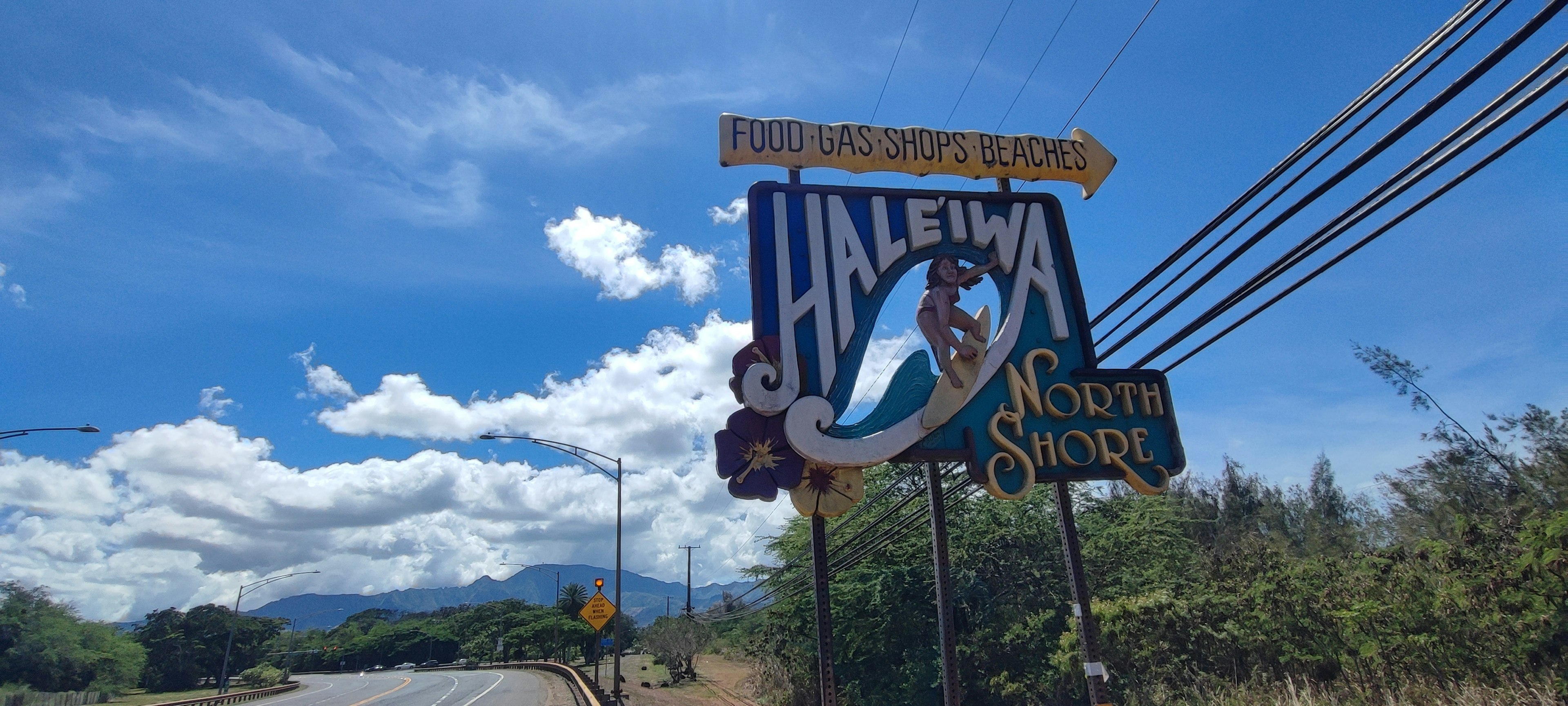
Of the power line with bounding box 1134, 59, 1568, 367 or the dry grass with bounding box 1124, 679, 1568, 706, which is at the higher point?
the power line with bounding box 1134, 59, 1568, 367

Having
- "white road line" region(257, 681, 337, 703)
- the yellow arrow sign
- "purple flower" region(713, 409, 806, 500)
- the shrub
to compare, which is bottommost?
the shrub

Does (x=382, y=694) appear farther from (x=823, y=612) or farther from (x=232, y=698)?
(x=823, y=612)

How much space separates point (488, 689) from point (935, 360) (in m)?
36.5

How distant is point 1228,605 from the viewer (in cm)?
1575

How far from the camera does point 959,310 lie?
938 cm

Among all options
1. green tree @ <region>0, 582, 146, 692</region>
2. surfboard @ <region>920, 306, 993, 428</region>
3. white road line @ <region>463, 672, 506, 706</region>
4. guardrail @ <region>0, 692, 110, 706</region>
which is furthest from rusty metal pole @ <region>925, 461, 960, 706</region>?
green tree @ <region>0, 582, 146, 692</region>

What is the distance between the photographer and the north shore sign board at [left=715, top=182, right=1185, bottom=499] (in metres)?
8.48

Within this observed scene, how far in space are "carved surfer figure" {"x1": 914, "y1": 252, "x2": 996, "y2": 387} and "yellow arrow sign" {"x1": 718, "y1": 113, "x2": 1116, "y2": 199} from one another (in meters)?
1.54

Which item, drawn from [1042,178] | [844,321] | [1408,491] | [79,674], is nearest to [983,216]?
[1042,178]

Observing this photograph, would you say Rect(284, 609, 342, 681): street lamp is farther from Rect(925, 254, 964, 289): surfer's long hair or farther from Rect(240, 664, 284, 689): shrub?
Rect(925, 254, 964, 289): surfer's long hair

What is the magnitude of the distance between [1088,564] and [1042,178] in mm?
15793

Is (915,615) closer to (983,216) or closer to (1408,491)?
(983,216)

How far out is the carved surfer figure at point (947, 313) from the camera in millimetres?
9094

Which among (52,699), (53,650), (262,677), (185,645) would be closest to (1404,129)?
(52,699)
